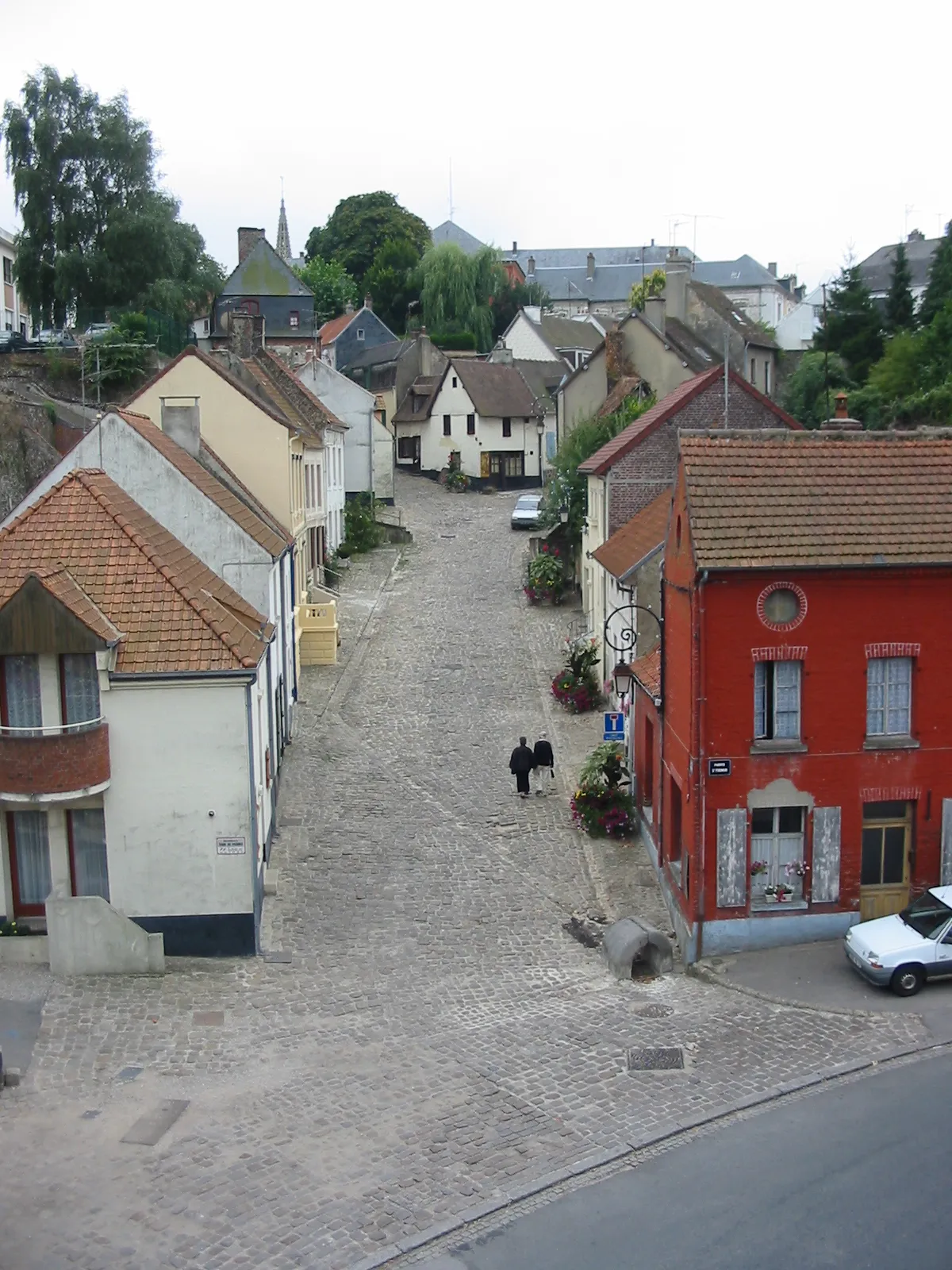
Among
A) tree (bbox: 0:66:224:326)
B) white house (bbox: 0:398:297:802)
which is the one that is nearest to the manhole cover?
white house (bbox: 0:398:297:802)

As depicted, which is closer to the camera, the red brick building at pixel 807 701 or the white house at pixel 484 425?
the red brick building at pixel 807 701

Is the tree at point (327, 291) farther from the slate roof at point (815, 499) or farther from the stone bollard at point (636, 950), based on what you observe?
the stone bollard at point (636, 950)

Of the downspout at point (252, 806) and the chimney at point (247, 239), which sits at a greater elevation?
the chimney at point (247, 239)

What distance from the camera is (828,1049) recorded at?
16.0 m

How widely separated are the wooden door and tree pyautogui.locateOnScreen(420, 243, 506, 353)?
220 ft

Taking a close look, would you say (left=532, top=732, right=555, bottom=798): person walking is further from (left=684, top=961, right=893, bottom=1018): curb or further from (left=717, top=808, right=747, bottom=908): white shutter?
(left=684, top=961, right=893, bottom=1018): curb

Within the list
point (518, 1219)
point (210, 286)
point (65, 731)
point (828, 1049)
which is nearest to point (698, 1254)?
point (518, 1219)

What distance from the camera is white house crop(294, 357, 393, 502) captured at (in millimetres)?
54906

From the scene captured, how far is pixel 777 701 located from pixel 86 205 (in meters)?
45.2

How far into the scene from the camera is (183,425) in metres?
29.7

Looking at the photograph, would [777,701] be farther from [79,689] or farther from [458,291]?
[458,291]

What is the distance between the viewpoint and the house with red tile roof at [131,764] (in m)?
18.3

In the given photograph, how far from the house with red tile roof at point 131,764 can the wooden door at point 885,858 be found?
368 inches

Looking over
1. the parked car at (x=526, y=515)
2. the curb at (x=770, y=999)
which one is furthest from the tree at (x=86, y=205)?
the curb at (x=770, y=999)
